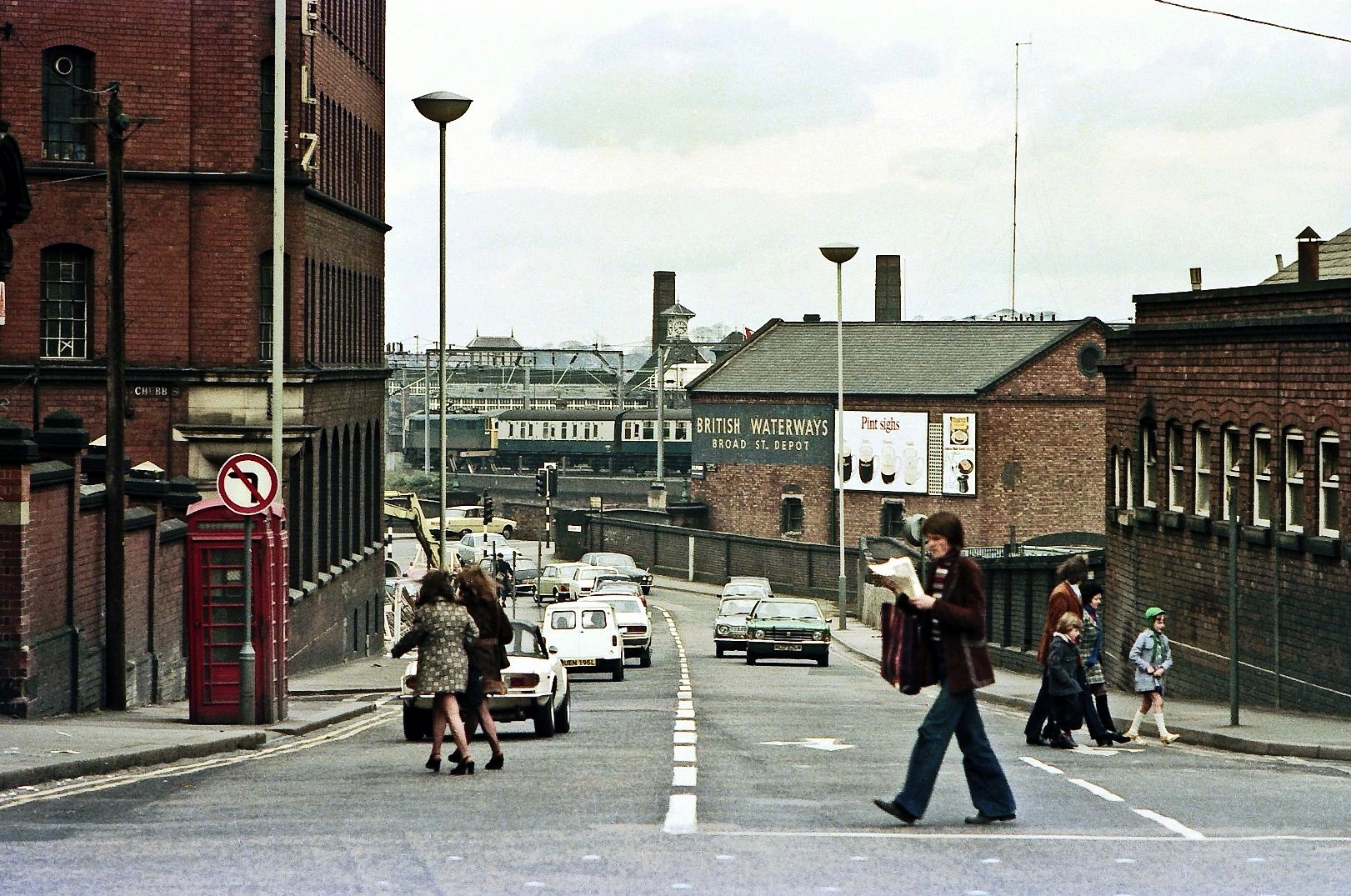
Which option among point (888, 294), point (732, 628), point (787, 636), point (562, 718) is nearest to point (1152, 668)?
point (562, 718)

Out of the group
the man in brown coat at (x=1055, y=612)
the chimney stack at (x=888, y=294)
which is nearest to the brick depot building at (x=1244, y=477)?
the man in brown coat at (x=1055, y=612)

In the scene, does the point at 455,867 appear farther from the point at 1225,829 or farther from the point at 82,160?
the point at 82,160

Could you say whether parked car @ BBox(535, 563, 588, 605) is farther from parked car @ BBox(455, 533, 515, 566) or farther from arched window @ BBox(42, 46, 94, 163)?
arched window @ BBox(42, 46, 94, 163)

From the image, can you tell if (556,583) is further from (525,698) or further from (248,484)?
(525,698)

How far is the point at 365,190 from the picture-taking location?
52312 mm

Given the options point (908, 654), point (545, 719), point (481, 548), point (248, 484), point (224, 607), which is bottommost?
point (545, 719)

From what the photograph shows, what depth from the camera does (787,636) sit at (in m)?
41.5

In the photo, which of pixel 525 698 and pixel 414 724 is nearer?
pixel 414 724

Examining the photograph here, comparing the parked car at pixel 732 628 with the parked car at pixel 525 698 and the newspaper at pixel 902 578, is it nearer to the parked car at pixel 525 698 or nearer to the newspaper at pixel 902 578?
the parked car at pixel 525 698

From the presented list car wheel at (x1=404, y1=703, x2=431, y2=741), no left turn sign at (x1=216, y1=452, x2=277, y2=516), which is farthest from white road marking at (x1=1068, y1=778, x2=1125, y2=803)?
no left turn sign at (x1=216, y1=452, x2=277, y2=516)

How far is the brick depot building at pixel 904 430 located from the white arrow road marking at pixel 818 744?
64.4m

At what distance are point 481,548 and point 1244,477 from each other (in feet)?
183

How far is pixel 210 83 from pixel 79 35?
2.62 metres

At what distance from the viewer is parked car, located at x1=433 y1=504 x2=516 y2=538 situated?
101m
